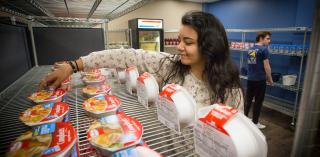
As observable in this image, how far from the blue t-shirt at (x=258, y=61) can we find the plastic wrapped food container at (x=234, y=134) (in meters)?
3.17

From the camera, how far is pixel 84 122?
69 cm

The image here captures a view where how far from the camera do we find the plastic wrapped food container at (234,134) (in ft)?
1.37

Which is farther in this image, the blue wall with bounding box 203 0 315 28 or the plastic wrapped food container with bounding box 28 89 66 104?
the blue wall with bounding box 203 0 315 28

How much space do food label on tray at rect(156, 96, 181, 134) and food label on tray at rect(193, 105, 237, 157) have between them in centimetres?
9

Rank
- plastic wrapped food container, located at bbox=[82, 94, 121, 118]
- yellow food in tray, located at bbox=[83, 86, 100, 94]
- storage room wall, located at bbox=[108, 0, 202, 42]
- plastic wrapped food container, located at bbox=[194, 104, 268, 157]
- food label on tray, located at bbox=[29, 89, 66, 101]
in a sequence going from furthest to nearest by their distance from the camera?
storage room wall, located at bbox=[108, 0, 202, 42] < yellow food in tray, located at bbox=[83, 86, 100, 94] < food label on tray, located at bbox=[29, 89, 66, 101] < plastic wrapped food container, located at bbox=[82, 94, 121, 118] < plastic wrapped food container, located at bbox=[194, 104, 268, 157]

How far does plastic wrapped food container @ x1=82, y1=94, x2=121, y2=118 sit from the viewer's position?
0.67m

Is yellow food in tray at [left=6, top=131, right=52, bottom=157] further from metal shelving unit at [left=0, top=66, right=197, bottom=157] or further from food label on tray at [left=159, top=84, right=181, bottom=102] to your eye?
food label on tray at [left=159, top=84, right=181, bottom=102]

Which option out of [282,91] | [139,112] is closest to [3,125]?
[139,112]

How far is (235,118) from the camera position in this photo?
0.46 meters

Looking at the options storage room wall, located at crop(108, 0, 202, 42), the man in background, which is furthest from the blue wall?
the man in background

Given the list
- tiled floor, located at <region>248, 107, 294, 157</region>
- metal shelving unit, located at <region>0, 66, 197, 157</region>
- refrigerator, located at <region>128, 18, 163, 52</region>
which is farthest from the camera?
refrigerator, located at <region>128, 18, 163, 52</region>

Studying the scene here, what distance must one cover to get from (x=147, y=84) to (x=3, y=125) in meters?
0.52

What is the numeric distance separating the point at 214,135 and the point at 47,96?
2.24ft

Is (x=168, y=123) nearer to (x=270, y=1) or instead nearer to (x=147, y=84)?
(x=147, y=84)
